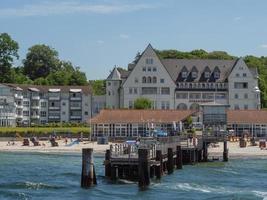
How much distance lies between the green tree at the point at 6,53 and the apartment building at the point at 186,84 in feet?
110

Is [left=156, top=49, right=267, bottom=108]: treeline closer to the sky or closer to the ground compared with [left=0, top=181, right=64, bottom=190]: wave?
closer to the sky

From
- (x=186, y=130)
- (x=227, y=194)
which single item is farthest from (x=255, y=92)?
(x=227, y=194)

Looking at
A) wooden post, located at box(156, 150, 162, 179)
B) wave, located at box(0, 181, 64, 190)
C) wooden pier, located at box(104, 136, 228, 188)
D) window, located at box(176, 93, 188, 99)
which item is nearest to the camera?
wooden pier, located at box(104, 136, 228, 188)

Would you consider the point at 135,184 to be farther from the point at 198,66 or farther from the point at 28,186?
the point at 198,66

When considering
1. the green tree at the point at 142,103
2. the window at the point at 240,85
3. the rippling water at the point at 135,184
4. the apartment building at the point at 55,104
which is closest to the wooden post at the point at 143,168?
the rippling water at the point at 135,184

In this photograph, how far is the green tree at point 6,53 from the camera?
154m

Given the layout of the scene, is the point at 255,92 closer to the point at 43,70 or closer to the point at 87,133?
the point at 87,133

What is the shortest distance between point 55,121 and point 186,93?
1372 inches

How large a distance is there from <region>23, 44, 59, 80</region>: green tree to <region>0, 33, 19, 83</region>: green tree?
23.2 metres

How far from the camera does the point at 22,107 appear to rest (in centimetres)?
14838

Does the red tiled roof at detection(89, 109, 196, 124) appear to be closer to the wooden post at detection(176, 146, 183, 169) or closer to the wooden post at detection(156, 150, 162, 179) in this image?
the wooden post at detection(176, 146, 183, 169)

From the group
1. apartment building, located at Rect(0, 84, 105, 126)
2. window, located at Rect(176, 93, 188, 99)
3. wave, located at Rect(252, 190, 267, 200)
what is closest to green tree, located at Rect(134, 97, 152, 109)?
window, located at Rect(176, 93, 188, 99)

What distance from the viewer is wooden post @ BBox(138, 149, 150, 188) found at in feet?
143

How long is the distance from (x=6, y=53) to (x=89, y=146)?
69141 millimetres
